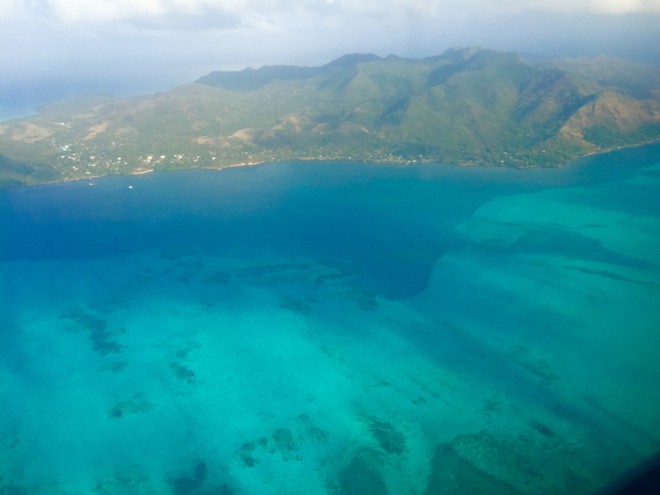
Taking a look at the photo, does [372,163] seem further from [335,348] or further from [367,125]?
[335,348]

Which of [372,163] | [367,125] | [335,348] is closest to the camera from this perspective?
[335,348]

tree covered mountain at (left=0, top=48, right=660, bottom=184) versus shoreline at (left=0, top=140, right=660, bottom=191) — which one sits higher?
tree covered mountain at (left=0, top=48, right=660, bottom=184)

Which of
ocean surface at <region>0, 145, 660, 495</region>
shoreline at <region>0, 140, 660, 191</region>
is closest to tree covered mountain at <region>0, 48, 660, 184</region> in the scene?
shoreline at <region>0, 140, 660, 191</region>

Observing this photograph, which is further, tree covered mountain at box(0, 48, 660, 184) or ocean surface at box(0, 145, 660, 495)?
tree covered mountain at box(0, 48, 660, 184)

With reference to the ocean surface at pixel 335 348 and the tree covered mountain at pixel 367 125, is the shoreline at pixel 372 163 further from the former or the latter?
A: the ocean surface at pixel 335 348

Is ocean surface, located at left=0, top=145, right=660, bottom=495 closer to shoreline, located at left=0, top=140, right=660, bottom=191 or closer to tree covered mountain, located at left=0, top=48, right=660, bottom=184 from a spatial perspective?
shoreline, located at left=0, top=140, right=660, bottom=191

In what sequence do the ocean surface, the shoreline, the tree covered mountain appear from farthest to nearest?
the tree covered mountain < the shoreline < the ocean surface

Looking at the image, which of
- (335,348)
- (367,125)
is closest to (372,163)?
(367,125)

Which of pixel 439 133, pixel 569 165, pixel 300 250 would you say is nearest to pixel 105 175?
pixel 300 250
